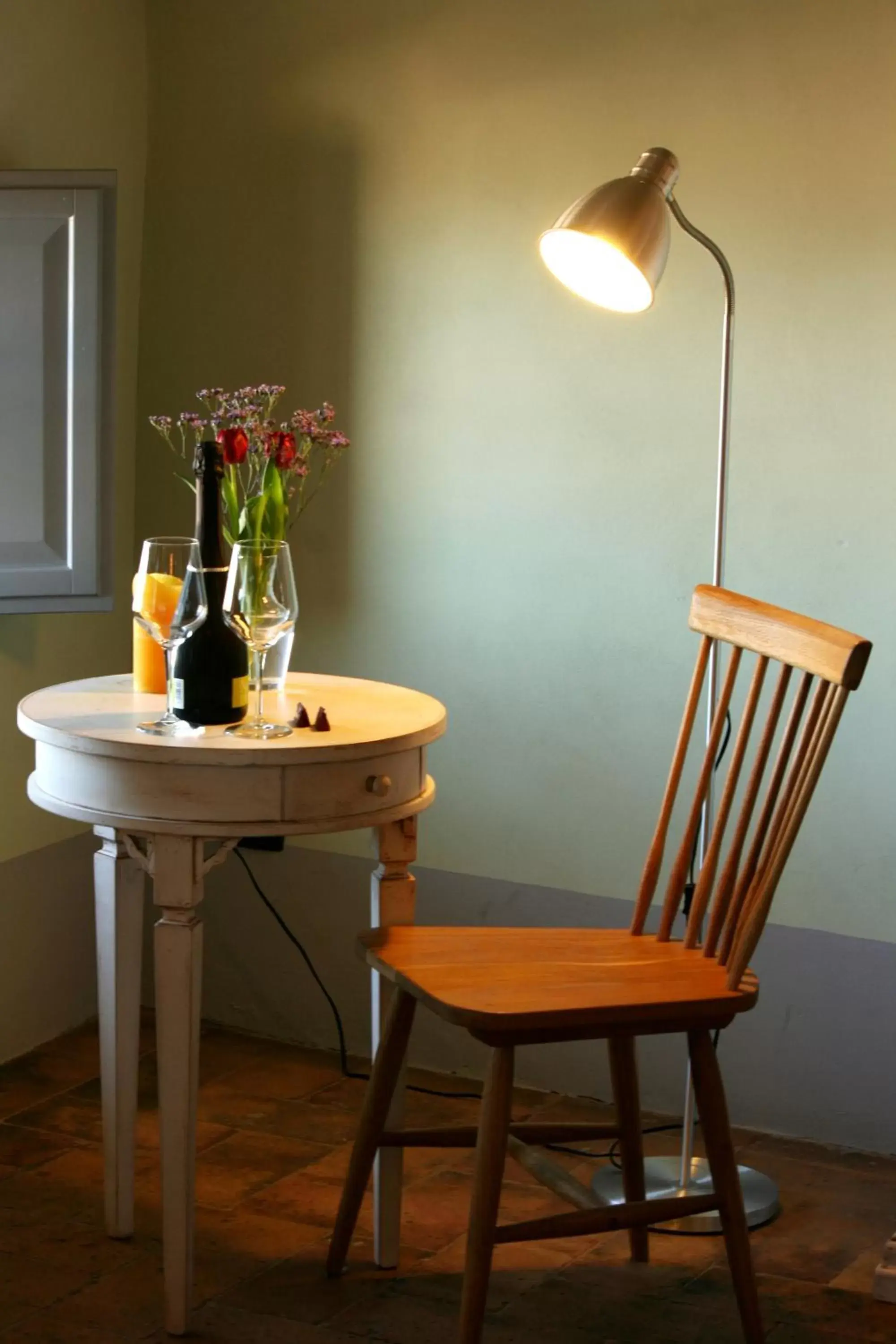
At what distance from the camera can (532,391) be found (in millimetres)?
3143

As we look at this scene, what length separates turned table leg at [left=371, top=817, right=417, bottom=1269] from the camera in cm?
241

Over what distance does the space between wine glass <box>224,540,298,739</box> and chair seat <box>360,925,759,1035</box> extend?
1.17ft

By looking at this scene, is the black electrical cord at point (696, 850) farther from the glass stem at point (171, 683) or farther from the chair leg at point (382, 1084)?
the glass stem at point (171, 683)

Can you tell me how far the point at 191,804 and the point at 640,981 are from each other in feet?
2.15

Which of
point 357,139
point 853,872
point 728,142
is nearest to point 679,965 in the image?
point 853,872

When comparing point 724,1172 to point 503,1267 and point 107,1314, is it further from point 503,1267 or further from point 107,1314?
point 107,1314

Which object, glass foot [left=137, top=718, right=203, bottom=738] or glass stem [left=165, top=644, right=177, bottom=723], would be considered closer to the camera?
glass foot [left=137, top=718, right=203, bottom=738]

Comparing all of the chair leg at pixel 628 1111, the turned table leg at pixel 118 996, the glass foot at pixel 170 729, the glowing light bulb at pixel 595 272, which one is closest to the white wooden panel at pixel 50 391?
the turned table leg at pixel 118 996

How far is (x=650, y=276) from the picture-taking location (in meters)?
2.42

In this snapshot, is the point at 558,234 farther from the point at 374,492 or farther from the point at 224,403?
the point at 374,492

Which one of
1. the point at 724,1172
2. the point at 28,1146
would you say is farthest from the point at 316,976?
the point at 724,1172

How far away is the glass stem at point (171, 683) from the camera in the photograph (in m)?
2.35

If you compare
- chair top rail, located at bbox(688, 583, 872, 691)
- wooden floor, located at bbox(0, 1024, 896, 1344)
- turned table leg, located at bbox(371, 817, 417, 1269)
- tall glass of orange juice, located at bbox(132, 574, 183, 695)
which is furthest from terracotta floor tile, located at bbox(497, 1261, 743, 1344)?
tall glass of orange juice, located at bbox(132, 574, 183, 695)

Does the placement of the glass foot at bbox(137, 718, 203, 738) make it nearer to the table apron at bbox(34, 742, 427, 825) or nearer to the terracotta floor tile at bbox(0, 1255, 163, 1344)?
the table apron at bbox(34, 742, 427, 825)
